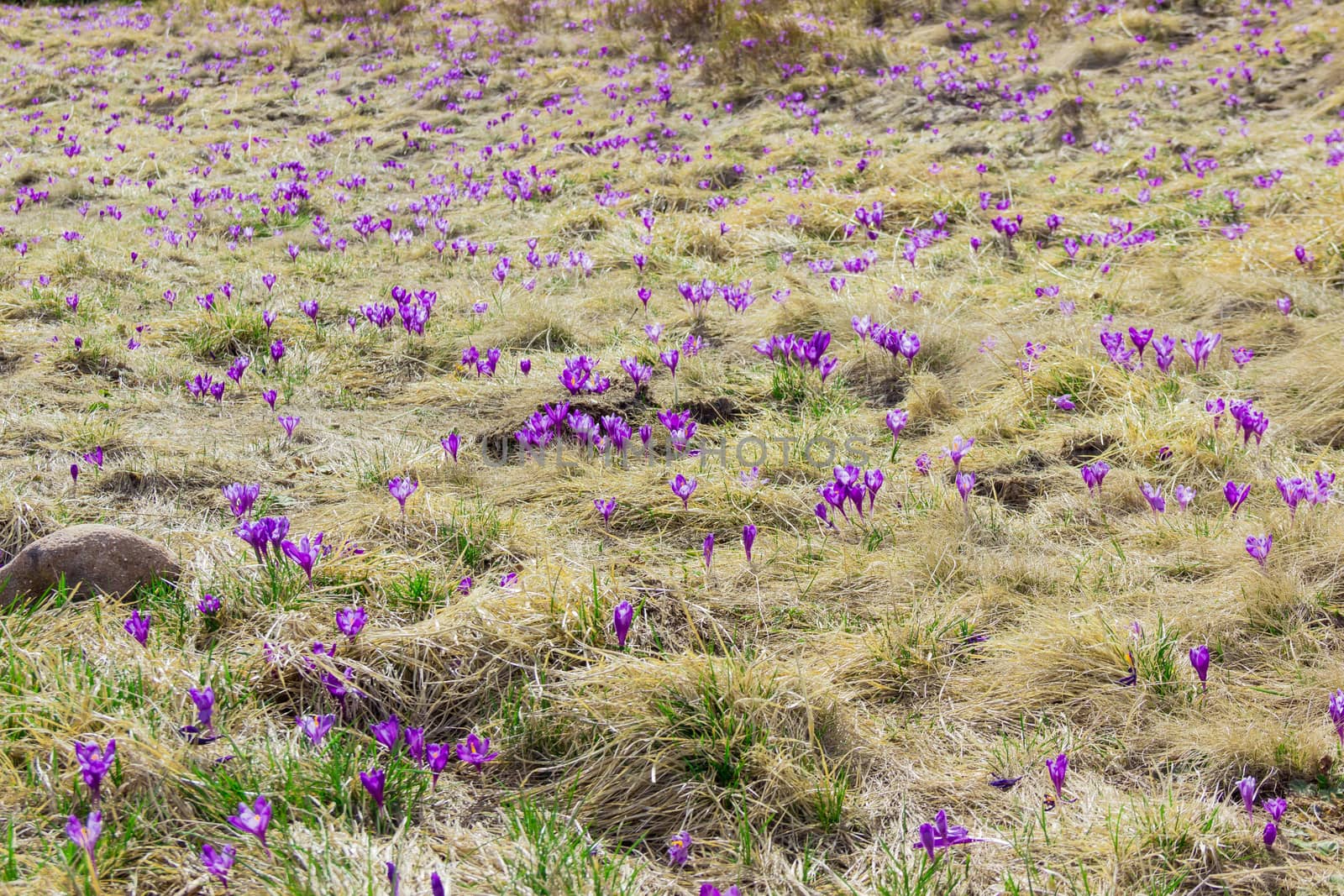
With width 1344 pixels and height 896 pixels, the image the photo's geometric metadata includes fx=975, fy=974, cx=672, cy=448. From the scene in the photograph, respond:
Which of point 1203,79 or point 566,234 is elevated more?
point 1203,79

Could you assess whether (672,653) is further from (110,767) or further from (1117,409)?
(1117,409)

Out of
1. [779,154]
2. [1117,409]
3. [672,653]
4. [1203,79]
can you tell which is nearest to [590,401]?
[672,653]

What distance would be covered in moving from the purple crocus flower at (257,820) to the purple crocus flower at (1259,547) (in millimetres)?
2700

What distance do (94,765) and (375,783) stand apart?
1.93 feet

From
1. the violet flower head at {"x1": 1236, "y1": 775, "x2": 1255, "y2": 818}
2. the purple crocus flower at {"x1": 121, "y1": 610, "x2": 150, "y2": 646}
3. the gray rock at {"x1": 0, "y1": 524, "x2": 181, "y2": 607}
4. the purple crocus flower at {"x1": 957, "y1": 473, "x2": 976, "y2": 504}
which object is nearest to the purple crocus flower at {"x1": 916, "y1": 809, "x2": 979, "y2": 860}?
the violet flower head at {"x1": 1236, "y1": 775, "x2": 1255, "y2": 818}

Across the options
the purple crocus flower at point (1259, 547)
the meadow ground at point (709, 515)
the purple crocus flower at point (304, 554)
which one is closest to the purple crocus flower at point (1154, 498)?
the meadow ground at point (709, 515)

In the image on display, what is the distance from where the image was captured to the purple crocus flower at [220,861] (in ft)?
6.31

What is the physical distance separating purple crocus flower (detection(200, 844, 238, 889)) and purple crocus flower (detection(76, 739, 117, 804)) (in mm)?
299

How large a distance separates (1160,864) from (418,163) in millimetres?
9616

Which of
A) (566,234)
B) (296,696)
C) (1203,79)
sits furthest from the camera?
(1203,79)

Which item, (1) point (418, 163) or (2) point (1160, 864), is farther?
(1) point (418, 163)

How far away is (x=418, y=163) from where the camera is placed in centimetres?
1010

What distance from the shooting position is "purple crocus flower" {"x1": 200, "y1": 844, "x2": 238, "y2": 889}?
1925 millimetres

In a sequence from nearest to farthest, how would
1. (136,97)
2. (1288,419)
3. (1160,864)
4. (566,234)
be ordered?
1. (1160,864)
2. (1288,419)
3. (566,234)
4. (136,97)
